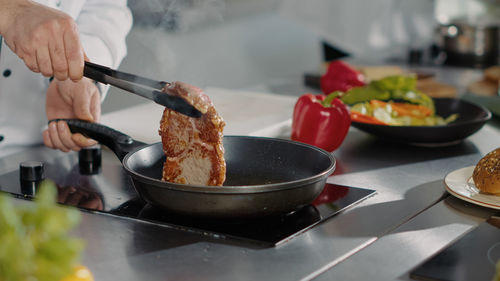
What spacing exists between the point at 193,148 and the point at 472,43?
222cm

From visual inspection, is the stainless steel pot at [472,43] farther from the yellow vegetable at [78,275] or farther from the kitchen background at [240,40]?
the yellow vegetable at [78,275]

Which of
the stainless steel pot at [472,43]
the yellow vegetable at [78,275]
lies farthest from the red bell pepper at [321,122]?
the stainless steel pot at [472,43]

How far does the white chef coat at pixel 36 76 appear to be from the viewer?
165 centimetres

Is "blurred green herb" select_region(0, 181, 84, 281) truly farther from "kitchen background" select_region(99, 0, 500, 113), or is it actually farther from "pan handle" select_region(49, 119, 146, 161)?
"kitchen background" select_region(99, 0, 500, 113)

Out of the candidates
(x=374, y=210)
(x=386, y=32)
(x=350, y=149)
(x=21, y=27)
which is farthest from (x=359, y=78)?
(x=386, y=32)

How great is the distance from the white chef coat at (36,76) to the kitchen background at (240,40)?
2.69ft

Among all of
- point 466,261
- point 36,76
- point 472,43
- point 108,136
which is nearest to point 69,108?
point 36,76

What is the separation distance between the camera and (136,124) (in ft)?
5.22

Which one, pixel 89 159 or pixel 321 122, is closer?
pixel 89 159

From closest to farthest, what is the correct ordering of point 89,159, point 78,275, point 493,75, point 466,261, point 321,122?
point 78,275, point 466,261, point 89,159, point 321,122, point 493,75

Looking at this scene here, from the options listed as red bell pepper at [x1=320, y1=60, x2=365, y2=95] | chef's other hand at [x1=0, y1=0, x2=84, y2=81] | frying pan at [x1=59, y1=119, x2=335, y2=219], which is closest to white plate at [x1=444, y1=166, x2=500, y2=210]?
frying pan at [x1=59, y1=119, x2=335, y2=219]

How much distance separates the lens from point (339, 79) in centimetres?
211

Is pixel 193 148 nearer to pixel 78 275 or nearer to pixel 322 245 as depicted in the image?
pixel 322 245

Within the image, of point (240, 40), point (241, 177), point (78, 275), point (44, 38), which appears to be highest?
point (44, 38)
